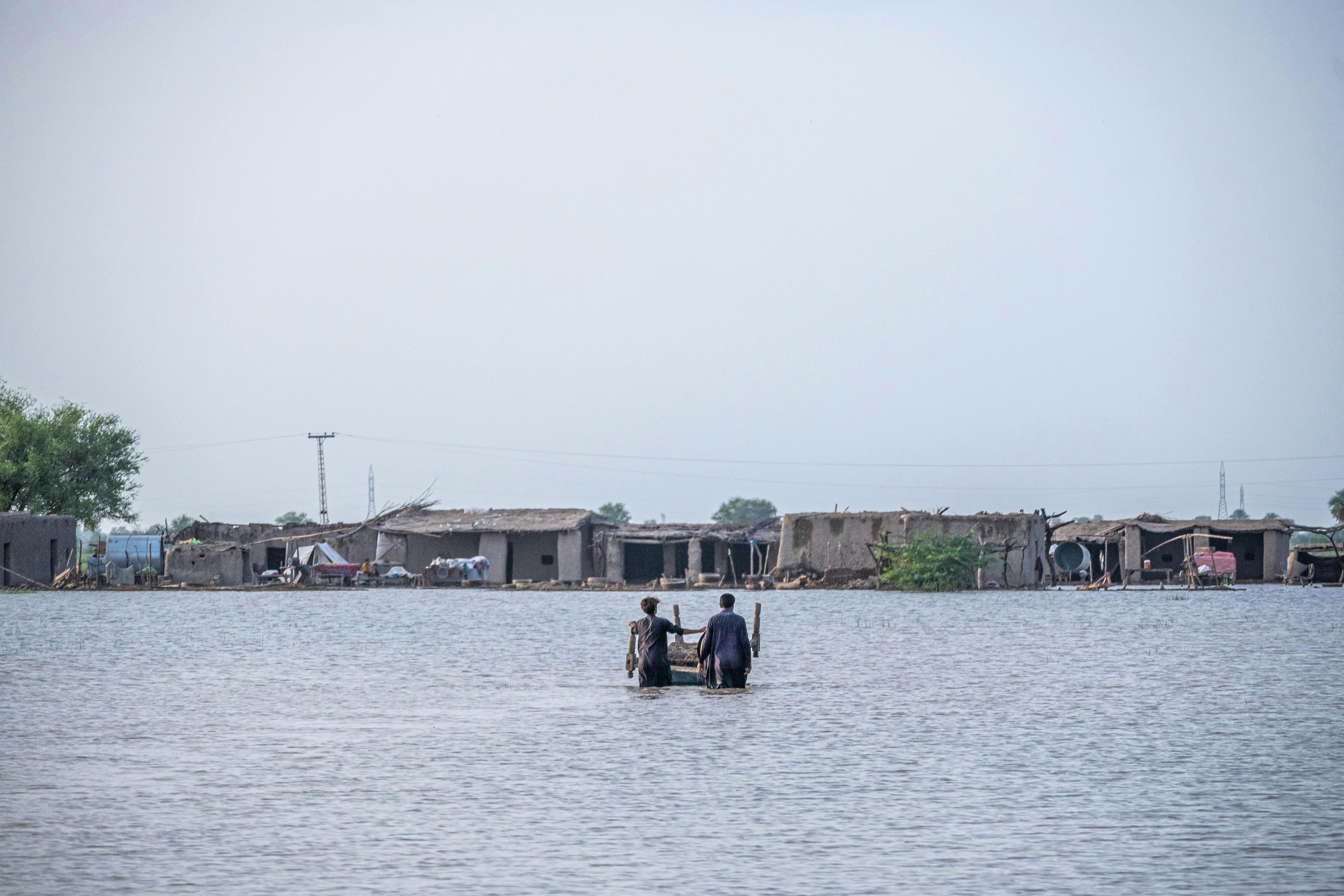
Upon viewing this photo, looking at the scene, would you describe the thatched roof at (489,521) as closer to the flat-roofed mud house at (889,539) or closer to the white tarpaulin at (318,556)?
the white tarpaulin at (318,556)

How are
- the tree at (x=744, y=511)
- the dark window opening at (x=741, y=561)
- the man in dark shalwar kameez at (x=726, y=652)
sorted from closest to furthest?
the man in dark shalwar kameez at (x=726, y=652) < the dark window opening at (x=741, y=561) < the tree at (x=744, y=511)

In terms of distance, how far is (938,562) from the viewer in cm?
5322

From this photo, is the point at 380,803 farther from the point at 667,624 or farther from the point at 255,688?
the point at 255,688

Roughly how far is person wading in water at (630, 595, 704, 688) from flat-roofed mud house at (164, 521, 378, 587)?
4123cm

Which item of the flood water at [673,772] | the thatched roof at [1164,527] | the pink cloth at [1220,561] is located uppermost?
the thatched roof at [1164,527]

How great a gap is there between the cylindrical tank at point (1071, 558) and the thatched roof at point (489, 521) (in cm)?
2086

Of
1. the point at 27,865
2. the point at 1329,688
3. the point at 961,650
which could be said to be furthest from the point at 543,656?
the point at 27,865

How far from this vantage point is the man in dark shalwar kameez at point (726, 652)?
1900 cm

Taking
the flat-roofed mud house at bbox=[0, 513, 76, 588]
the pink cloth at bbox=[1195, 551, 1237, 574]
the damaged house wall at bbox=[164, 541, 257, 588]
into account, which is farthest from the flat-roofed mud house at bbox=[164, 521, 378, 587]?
the pink cloth at bbox=[1195, 551, 1237, 574]

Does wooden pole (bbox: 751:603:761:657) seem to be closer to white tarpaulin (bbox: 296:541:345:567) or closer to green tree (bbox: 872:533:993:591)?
green tree (bbox: 872:533:993:591)

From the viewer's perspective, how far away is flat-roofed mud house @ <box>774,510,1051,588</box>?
54000 millimetres

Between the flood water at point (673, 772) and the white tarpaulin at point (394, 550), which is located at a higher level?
the white tarpaulin at point (394, 550)

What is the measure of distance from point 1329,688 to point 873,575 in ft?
113

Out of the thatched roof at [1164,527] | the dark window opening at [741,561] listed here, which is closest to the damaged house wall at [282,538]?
the dark window opening at [741,561]
